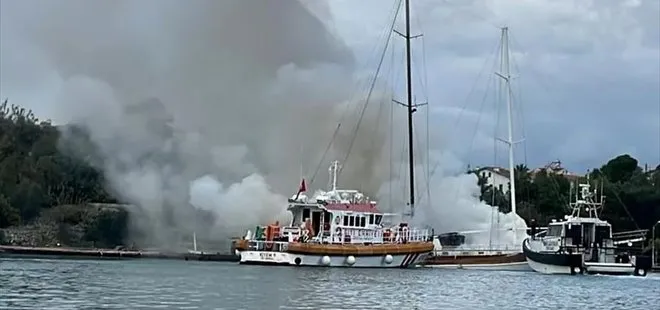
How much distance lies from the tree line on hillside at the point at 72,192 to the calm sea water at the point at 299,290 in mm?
43567

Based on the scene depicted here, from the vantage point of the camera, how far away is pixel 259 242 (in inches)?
3711

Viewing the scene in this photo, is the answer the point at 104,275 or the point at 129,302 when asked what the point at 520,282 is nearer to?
the point at 104,275

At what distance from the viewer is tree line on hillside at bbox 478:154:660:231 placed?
13912 cm

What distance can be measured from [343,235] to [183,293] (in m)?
40.0

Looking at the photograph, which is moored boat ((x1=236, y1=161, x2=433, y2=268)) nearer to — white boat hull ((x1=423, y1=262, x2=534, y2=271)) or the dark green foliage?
white boat hull ((x1=423, y1=262, x2=534, y2=271))

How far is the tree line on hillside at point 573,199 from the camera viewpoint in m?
139

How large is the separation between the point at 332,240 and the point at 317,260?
106 inches

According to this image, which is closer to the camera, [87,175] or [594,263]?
[594,263]

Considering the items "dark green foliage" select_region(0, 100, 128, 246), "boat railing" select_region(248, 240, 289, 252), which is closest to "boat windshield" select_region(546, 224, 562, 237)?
"boat railing" select_region(248, 240, 289, 252)

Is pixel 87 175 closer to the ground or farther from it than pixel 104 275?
farther from it

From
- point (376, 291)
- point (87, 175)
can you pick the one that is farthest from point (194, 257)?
point (376, 291)

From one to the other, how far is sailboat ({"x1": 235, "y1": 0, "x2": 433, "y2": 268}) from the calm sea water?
4.69m

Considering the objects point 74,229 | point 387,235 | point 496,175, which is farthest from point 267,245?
point 496,175

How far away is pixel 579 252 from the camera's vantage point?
326 feet
